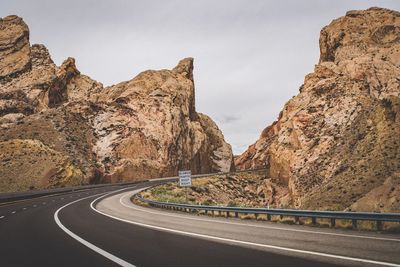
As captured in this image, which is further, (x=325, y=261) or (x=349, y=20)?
(x=349, y=20)

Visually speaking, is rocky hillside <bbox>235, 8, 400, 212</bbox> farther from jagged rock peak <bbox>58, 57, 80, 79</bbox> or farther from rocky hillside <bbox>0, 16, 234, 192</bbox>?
jagged rock peak <bbox>58, 57, 80, 79</bbox>

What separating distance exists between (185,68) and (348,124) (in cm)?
6508

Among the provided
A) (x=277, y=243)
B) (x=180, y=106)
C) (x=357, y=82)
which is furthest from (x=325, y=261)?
(x=180, y=106)

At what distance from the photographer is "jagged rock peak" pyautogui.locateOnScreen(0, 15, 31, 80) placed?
340ft

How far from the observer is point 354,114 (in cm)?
5862

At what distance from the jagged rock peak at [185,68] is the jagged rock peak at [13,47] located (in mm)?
43082

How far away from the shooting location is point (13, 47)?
10825 centimetres

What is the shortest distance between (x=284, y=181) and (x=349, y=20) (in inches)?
1889

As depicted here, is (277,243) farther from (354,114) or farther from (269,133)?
(269,133)

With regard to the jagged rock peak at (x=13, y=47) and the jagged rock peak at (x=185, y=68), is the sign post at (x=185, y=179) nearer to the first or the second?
the jagged rock peak at (x=185, y=68)

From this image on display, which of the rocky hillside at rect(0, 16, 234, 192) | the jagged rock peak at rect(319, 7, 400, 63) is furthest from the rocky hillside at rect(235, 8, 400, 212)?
the rocky hillside at rect(0, 16, 234, 192)

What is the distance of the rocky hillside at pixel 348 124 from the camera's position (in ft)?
127

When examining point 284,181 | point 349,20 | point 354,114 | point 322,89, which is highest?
point 349,20

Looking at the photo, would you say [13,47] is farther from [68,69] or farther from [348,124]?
[348,124]
